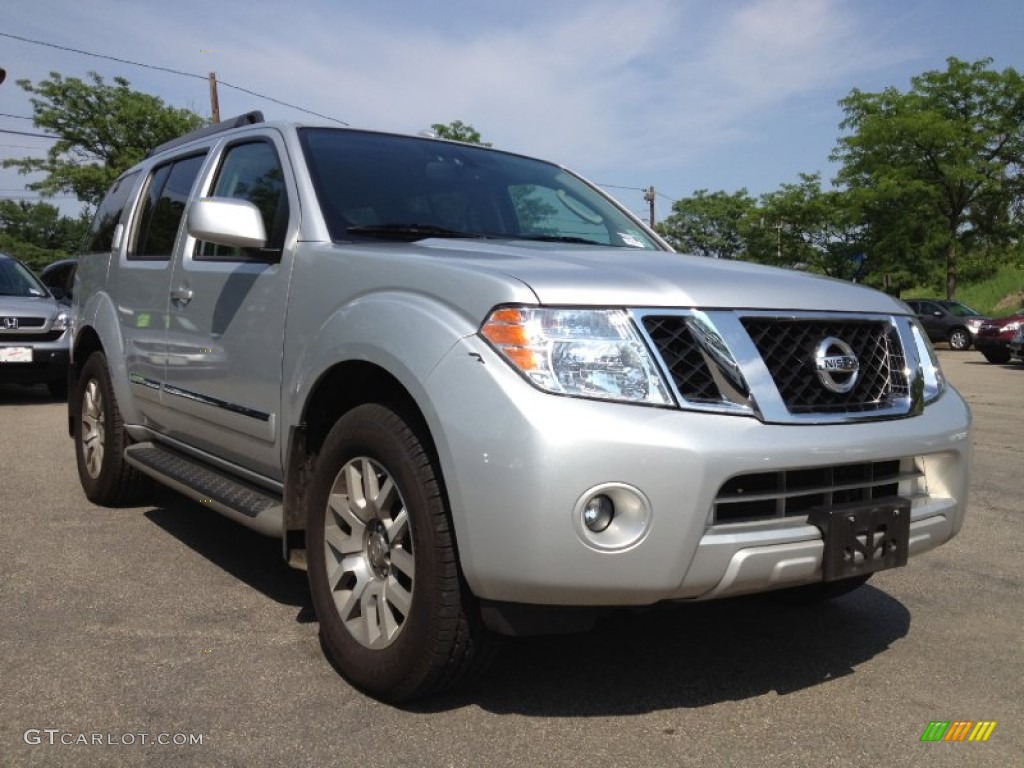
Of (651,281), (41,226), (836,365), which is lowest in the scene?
(41,226)

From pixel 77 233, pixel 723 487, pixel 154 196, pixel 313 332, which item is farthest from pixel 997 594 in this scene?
pixel 77 233

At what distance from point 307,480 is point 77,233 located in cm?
10126

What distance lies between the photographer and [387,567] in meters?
2.68

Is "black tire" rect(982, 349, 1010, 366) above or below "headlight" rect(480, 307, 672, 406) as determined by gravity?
below

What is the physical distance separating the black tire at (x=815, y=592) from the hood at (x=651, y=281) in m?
1.06

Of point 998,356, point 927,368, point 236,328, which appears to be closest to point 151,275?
point 236,328

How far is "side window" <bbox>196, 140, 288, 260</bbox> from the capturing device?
344cm

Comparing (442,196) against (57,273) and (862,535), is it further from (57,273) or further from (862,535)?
(57,273)

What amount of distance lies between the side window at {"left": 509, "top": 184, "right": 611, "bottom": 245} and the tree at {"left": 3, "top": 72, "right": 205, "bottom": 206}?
28.3 meters

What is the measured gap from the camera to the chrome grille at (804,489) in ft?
7.78

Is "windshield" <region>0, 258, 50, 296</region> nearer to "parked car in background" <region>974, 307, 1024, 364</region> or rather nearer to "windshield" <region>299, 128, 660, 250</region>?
"windshield" <region>299, 128, 660, 250</region>

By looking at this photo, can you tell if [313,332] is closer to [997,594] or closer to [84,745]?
A: [84,745]

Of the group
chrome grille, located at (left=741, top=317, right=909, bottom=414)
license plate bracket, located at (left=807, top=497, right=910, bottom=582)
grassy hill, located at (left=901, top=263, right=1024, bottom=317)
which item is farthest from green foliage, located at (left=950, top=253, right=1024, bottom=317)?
license plate bracket, located at (left=807, top=497, right=910, bottom=582)

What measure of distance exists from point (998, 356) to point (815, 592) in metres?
19.1
